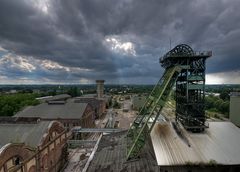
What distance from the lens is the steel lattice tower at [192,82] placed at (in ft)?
56.5

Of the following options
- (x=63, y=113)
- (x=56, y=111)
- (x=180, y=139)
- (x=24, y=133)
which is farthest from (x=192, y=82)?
(x=56, y=111)

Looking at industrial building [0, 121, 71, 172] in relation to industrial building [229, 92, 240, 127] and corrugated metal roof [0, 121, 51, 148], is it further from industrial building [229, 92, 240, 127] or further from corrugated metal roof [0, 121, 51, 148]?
industrial building [229, 92, 240, 127]

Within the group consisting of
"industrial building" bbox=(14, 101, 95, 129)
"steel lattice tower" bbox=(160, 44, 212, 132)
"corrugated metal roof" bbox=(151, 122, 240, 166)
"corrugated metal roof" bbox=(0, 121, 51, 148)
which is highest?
"steel lattice tower" bbox=(160, 44, 212, 132)

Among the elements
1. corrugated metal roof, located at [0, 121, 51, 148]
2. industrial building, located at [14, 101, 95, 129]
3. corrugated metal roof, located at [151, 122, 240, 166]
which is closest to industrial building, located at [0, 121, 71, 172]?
corrugated metal roof, located at [0, 121, 51, 148]

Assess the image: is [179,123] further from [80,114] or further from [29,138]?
[80,114]

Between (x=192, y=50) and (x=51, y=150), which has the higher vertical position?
(x=192, y=50)

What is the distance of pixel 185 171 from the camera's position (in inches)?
533

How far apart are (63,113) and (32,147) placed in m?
23.7

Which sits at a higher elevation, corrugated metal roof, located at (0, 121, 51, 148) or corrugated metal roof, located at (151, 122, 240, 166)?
corrugated metal roof, located at (151, 122, 240, 166)

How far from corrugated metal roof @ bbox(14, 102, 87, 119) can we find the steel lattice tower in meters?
29.1

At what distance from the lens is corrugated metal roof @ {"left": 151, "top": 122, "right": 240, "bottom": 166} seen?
43.9 ft

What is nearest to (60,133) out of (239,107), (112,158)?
(112,158)

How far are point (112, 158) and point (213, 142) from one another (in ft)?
27.9

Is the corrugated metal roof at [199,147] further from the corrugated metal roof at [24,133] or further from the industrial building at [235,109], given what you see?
the industrial building at [235,109]
